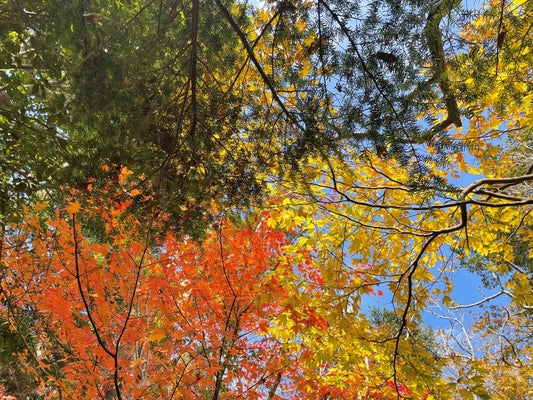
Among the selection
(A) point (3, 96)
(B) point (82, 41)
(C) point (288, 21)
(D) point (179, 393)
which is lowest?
(D) point (179, 393)

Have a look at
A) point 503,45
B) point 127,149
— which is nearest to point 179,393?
point 127,149

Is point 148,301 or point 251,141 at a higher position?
point 251,141

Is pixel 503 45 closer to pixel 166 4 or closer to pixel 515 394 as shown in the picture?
pixel 166 4

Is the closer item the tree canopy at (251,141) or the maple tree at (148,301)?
the tree canopy at (251,141)

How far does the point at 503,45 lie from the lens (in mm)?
2023

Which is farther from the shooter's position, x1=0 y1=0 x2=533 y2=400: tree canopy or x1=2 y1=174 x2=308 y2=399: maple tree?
x1=2 y1=174 x2=308 y2=399: maple tree

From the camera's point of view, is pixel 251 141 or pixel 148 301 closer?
pixel 251 141

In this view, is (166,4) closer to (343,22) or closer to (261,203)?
(343,22)

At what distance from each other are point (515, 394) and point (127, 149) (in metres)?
9.78

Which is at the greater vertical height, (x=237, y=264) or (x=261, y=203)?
(x=237, y=264)

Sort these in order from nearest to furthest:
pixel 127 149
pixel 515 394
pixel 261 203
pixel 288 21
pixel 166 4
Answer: pixel 288 21 < pixel 166 4 < pixel 261 203 < pixel 127 149 < pixel 515 394

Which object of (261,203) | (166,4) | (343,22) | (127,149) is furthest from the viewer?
(127,149)

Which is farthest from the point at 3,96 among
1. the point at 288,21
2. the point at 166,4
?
the point at 288,21

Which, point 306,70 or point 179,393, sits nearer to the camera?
point 306,70
